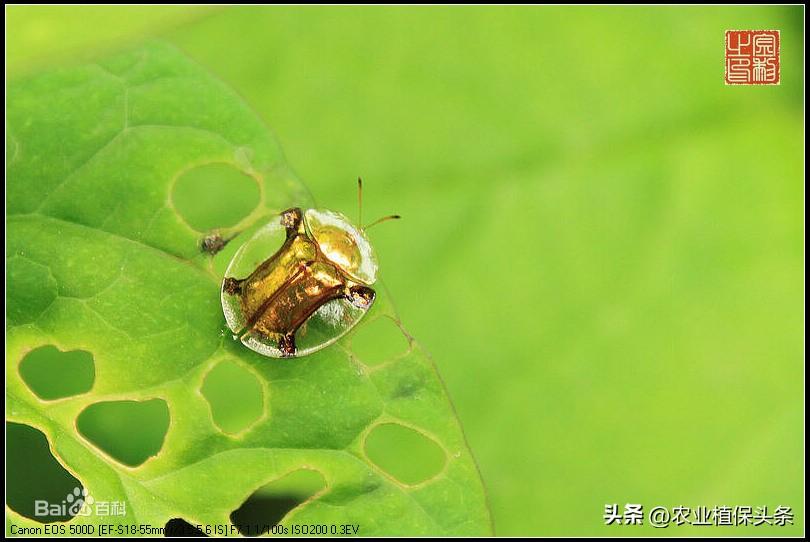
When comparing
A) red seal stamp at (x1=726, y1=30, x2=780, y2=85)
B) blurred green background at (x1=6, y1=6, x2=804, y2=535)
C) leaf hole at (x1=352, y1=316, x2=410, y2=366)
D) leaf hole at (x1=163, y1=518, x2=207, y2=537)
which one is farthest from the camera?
red seal stamp at (x1=726, y1=30, x2=780, y2=85)

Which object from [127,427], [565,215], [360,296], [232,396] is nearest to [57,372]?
[127,427]

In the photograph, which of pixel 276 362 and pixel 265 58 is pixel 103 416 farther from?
pixel 265 58

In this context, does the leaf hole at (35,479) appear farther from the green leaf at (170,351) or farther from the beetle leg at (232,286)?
the beetle leg at (232,286)

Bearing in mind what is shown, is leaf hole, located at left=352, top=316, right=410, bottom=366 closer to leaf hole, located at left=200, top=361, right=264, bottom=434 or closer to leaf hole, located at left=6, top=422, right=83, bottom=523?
leaf hole, located at left=200, top=361, right=264, bottom=434

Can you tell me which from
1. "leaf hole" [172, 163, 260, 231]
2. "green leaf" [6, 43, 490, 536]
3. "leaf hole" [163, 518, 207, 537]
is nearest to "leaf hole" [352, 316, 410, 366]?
"green leaf" [6, 43, 490, 536]

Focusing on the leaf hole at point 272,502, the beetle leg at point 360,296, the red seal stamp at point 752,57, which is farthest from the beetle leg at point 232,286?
the red seal stamp at point 752,57

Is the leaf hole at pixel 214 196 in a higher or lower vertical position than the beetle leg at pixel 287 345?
higher
